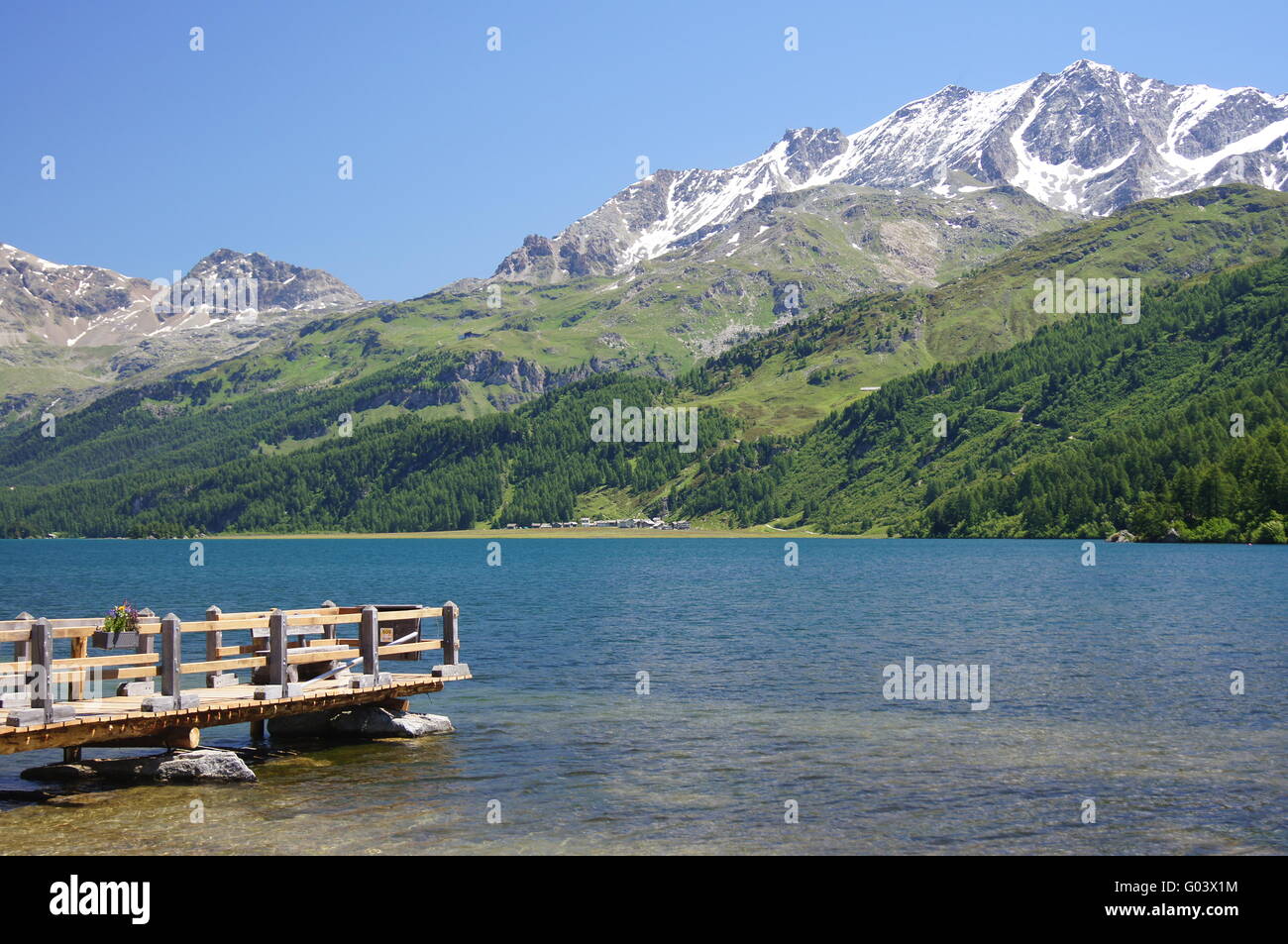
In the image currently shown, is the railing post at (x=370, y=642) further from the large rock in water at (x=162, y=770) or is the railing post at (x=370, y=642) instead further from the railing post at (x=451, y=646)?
the large rock in water at (x=162, y=770)

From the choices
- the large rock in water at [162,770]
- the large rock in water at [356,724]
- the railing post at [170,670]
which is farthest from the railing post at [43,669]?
the large rock in water at [356,724]

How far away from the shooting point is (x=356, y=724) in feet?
139

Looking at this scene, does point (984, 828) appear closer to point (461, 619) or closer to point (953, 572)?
point (461, 619)

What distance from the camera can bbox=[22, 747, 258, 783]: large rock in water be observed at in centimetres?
3466

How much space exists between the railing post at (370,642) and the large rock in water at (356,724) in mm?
1601

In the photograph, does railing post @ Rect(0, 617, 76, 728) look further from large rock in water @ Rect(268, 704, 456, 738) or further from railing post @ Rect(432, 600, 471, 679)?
railing post @ Rect(432, 600, 471, 679)

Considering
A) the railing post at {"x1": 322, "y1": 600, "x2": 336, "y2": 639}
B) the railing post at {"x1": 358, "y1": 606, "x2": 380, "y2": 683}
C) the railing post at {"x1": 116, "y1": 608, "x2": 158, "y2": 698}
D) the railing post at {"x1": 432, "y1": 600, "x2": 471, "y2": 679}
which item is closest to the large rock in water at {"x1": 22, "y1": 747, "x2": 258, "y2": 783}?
the railing post at {"x1": 116, "y1": 608, "x2": 158, "y2": 698}

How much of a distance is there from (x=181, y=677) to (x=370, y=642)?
6649 mm

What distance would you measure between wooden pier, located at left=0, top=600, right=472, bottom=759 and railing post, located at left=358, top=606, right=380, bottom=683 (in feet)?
0.14

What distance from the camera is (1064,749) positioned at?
39.0 m

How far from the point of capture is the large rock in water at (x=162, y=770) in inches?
1364
